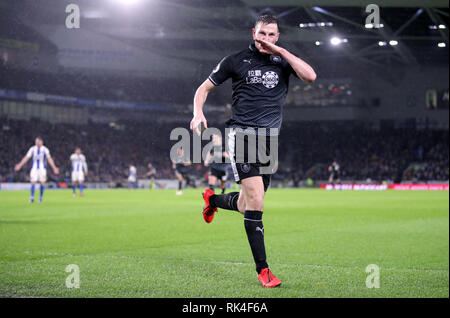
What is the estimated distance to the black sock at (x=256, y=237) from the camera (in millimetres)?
5098

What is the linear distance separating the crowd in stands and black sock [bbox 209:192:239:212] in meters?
32.2

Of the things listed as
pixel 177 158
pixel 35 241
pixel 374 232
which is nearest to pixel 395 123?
pixel 177 158

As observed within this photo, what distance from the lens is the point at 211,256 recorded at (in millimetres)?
7180

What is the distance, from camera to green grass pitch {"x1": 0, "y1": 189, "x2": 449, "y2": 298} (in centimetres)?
486

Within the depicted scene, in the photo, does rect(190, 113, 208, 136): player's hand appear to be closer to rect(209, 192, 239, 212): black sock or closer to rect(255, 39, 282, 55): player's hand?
rect(255, 39, 282, 55): player's hand

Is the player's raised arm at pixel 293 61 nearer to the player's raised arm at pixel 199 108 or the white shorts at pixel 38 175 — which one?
the player's raised arm at pixel 199 108

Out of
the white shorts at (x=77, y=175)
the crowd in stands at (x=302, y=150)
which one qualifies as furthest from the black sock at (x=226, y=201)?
the crowd in stands at (x=302, y=150)

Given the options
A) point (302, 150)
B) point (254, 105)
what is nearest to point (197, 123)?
point (254, 105)

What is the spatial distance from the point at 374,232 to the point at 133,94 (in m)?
43.6

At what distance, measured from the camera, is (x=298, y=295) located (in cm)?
457

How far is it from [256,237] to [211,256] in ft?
6.95

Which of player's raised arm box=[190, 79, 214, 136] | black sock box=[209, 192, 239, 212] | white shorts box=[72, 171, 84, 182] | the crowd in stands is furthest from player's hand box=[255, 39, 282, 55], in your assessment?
the crowd in stands

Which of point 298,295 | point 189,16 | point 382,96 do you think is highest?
point 382,96
